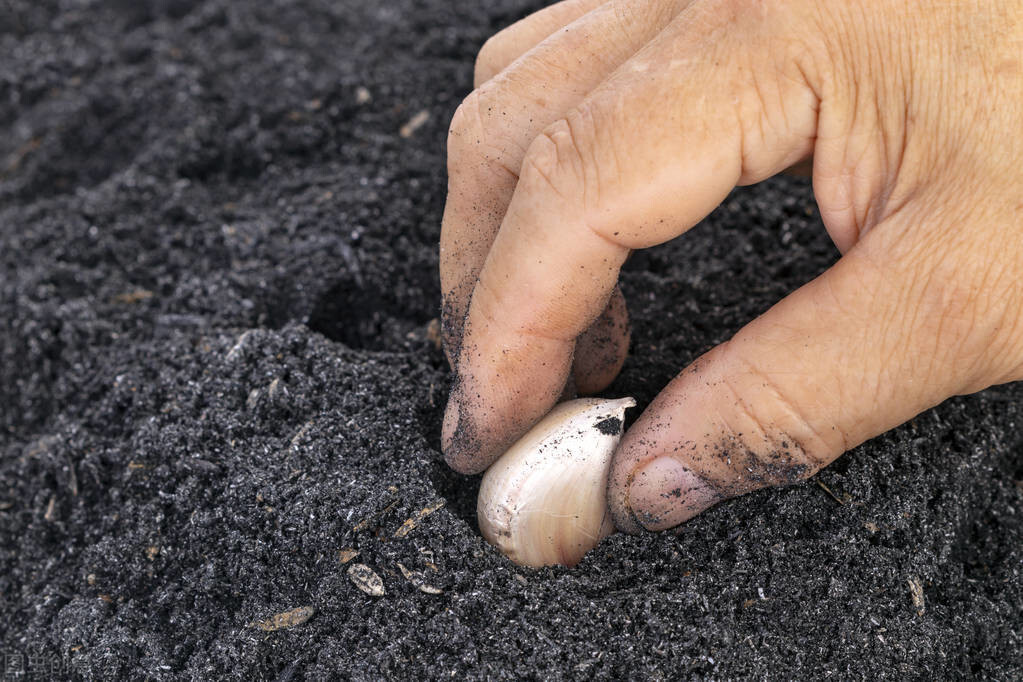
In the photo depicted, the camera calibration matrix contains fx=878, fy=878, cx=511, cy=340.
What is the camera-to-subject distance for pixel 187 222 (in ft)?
6.94

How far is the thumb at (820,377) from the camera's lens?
1181 millimetres

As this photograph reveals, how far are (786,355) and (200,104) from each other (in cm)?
179

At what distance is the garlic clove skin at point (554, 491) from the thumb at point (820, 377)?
0.06 m

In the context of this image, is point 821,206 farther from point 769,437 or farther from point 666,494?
point 666,494

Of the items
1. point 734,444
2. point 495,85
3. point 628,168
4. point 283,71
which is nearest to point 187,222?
point 283,71

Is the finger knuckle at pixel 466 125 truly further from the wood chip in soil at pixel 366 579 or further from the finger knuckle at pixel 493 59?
the wood chip in soil at pixel 366 579

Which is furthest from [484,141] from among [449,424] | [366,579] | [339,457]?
[366,579]

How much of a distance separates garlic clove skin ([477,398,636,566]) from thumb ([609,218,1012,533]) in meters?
0.06

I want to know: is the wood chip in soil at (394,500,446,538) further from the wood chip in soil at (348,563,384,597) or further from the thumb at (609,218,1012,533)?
the thumb at (609,218,1012,533)

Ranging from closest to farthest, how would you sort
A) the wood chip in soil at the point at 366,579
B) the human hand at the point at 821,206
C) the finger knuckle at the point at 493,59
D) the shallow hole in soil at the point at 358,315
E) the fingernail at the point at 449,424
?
the human hand at the point at 821,206 < the wood chip in soil at the point at 366,579 < the fingernail at the point at 449,424 < the finger knuckle at the point at 493,59 < the shallow hole in soil at the point at 358,315

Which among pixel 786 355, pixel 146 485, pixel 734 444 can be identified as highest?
pixel 786 355

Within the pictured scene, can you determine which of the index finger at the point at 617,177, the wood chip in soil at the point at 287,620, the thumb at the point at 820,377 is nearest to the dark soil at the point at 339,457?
the wood chip in soil at the point at 287,620

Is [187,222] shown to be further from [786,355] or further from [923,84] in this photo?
Result: [923,84]

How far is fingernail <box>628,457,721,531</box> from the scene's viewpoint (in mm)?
1310
